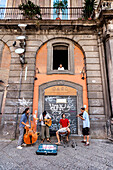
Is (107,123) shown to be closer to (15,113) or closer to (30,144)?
(30,144)

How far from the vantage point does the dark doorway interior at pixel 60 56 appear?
7923mm

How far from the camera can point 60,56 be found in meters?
8.08

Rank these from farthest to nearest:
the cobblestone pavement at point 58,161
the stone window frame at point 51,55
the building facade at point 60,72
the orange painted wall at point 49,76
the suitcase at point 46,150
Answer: the stone window frame at point 51,55, the orange painted wall at point 49,76, the building facade at point 60,72, the suitcase at point 46,150, the cobblestone pavement at point 58,161

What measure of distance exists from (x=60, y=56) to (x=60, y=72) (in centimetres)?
171

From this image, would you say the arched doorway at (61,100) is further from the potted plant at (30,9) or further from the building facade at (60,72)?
the potted plant at (30,9)

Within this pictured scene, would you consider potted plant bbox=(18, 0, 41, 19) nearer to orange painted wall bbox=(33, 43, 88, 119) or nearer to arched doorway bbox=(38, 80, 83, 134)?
orange painted wall bbox=(33, 43, 88, 119)

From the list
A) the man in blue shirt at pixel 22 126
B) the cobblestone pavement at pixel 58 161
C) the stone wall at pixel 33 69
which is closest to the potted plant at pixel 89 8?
the stone wall at pixel 33 69

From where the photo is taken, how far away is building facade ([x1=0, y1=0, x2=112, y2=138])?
20.6ft

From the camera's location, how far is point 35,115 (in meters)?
6.33

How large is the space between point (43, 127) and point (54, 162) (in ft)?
7.99

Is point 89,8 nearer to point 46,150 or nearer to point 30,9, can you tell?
point 30,9

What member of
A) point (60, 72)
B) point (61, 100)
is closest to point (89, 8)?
point (60, 72)

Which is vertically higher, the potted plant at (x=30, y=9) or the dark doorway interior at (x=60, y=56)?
the potted plant at (x=30, y=9)

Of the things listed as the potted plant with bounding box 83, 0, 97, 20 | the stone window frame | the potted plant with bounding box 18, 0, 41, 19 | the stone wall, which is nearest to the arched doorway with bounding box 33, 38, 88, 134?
the stone window frame
